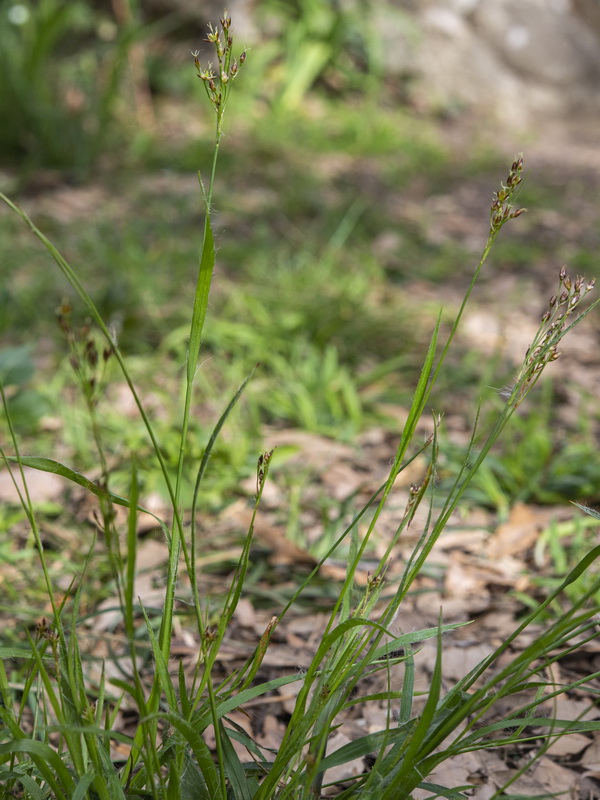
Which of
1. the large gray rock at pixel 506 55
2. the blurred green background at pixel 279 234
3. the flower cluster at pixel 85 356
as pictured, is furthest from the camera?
the large gray rock at pixel 506 55

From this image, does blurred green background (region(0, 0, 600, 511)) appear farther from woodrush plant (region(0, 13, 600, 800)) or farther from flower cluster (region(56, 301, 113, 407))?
flower cluster (region(56, 301, 113, 407))

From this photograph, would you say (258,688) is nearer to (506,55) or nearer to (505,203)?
(505,203)

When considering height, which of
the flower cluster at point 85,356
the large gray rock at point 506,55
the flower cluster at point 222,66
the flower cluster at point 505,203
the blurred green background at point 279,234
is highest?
the large gray rock at point 506,55

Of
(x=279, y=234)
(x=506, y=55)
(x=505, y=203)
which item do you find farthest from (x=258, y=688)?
(x=506, y=55)

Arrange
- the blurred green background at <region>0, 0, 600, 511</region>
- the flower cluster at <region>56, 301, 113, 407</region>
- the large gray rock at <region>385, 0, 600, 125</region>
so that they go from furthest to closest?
the large gray rock at <region>385, 0, 600, 125</region> → the blurred green background at <region>0, 0, 600, 511</region> → the flower cluster at <region>56, 301, 113, 407</region>

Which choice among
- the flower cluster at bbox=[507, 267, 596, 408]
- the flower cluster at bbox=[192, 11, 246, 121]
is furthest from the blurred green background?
the flower cluster at bbox=[192, 11, 246, 121]

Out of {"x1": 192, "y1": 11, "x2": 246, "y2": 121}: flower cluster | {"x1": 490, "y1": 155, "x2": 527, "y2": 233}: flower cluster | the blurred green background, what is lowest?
{"x1": 490, "y1": 155, "x2": 527, "y2": 233}: flower cluster

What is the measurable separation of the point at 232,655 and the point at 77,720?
59 centimetres

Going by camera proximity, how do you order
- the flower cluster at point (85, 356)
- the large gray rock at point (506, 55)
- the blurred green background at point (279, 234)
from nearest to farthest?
the flower cluster at point (85, 356)
the blurred green background at point (279, 234)
the large gray rock at point (506, 55)

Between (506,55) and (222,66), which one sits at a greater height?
(506,55)

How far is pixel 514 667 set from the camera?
0.67 meters

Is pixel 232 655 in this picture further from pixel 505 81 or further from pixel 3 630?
pixel 505 81

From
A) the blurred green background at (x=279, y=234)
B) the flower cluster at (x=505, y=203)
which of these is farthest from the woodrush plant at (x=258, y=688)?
the blurred green background at (x=279, y=234)

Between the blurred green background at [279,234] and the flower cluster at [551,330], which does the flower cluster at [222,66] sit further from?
the flower cluster at [551,330]
